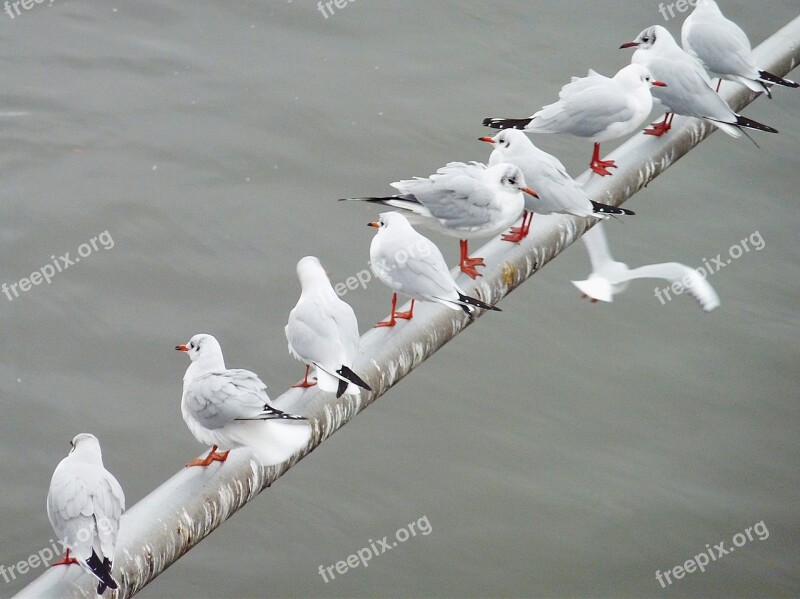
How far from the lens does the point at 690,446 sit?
4.66 metres

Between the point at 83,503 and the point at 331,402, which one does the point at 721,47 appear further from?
the point at 83,503

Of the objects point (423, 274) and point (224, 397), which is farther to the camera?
point (423, 274)

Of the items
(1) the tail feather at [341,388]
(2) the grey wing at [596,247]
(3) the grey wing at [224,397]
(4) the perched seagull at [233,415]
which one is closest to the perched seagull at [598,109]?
(2) the grey wing at [596,247]

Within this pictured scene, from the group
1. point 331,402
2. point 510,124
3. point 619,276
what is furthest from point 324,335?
point 510,124

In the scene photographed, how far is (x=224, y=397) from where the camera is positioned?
105 inches

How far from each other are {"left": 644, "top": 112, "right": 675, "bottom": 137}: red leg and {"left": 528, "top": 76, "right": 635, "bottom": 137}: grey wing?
295 mm

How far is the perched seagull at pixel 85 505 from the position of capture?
81.9 inches

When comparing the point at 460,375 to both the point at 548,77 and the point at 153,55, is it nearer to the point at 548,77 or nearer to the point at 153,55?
the point at 548,77

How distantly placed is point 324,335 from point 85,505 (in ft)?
2.29

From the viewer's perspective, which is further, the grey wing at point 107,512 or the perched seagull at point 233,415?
the perched seagull at point 233,415

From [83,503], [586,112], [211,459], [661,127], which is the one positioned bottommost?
[83,503]

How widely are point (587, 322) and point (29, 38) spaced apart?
12.8ft

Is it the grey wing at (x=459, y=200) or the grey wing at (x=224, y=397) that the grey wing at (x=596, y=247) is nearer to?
the grey wing at (x=459, y=200)

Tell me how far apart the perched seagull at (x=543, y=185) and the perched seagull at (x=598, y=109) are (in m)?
0.32
